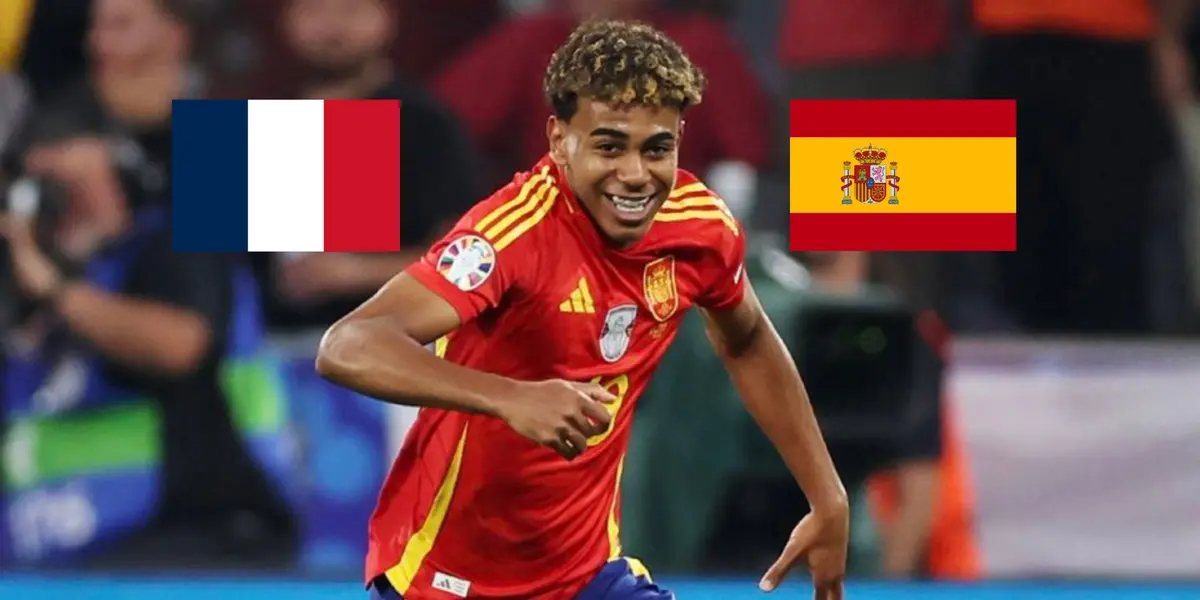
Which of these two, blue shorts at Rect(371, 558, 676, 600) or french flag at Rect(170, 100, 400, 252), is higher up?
french flag at Rect(170, 100, 400, 252)

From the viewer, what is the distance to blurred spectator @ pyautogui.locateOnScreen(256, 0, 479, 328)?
6855 millimetres

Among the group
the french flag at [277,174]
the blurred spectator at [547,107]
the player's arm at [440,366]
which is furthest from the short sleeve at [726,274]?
the blurred spectator at [547,107]

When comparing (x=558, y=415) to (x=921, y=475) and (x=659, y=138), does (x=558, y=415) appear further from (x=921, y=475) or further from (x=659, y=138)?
(x=921, y=475)

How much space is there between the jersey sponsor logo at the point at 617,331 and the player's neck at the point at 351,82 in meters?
3.40

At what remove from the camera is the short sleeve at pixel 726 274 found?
376cm

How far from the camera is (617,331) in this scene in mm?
3633

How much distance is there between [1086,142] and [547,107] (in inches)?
81.3

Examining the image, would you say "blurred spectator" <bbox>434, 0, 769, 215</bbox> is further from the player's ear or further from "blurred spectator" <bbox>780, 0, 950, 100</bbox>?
the player's ear

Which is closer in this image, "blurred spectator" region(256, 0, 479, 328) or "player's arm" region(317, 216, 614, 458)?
"player's arm" region(317, 216, 614, 458)

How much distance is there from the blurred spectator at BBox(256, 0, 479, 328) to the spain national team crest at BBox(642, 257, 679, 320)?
3207mm

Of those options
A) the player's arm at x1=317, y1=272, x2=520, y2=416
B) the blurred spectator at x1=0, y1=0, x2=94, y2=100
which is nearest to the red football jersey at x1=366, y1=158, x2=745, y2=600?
the player's arm at x1=317, y1=272, x2=520, y2=416

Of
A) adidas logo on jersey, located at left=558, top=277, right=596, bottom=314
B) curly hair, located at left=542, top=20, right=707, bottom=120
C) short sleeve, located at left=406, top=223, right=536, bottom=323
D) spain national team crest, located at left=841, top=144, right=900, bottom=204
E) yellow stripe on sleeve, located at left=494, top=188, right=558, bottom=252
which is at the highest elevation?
curly hair, located at left=542, top=20, right=707, bottom=120

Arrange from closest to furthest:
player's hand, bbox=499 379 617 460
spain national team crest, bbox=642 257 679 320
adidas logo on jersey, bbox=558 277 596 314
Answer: player's hand, bbox=499 379 617 460
adidas logo on jersey, bbox=558 277 596 314
spain national team crest, bbox=642 257 679 320

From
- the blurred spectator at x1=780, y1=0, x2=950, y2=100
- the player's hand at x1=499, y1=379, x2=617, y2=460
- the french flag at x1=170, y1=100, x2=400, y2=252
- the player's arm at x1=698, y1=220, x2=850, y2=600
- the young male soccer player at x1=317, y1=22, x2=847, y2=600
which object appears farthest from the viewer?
the blurred spectator at x1=780, y1=0, x2=950, y2=100
